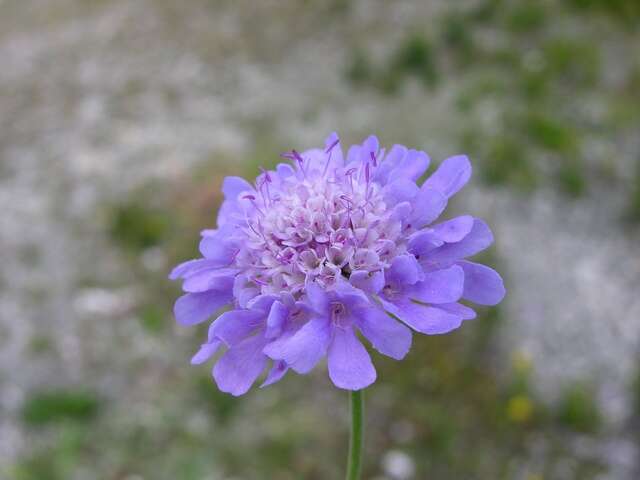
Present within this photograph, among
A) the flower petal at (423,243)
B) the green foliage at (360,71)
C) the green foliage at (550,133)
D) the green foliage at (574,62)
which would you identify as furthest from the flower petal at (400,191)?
the green foliage at (360,71)

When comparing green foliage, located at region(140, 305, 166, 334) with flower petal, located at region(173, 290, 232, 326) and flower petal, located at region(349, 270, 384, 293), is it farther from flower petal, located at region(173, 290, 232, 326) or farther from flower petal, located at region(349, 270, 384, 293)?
flower petal, located at region(349, 270, 384, 293)

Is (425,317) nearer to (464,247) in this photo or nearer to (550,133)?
(464,247)

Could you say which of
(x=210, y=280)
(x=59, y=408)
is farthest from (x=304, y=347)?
(x=59, y=408)

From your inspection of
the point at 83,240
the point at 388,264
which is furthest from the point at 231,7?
the point at 388,264

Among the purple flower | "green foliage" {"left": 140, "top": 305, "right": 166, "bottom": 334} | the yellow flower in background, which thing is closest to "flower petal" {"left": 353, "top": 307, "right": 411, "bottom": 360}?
the purple flower

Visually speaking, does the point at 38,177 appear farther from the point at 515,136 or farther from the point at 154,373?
the point at 515,136
